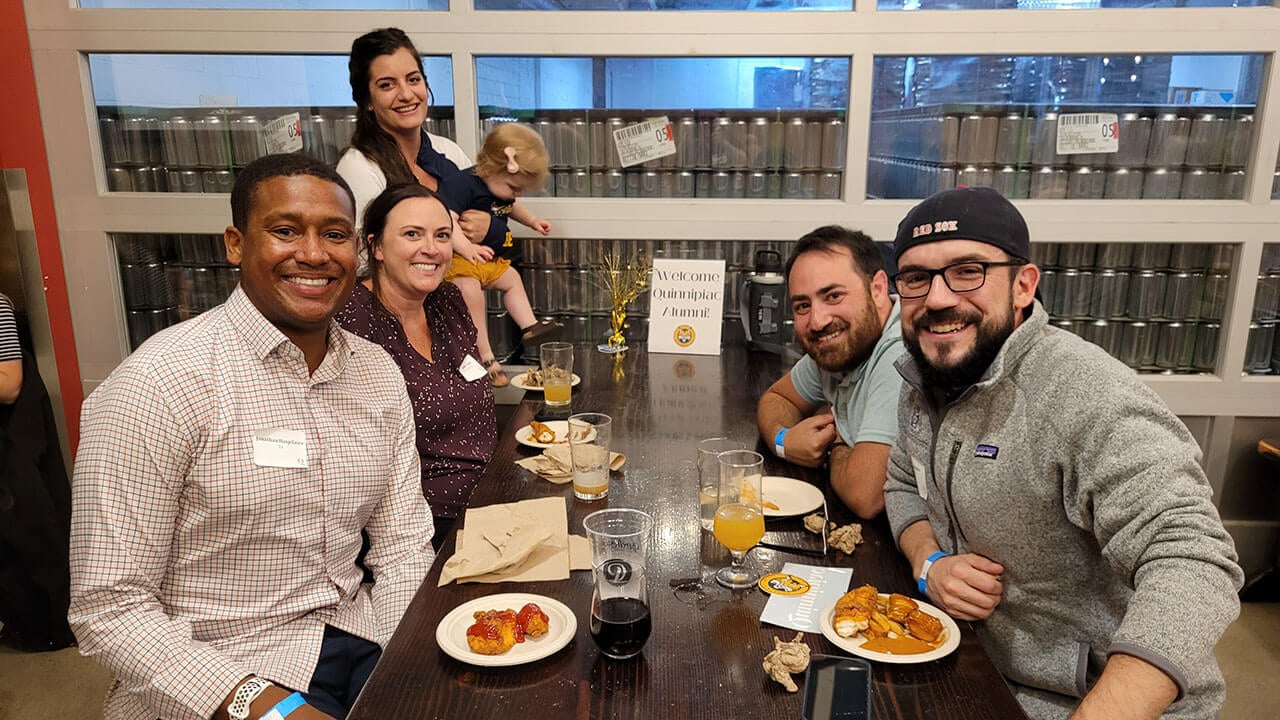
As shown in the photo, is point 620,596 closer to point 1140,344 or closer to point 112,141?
point 1140,344

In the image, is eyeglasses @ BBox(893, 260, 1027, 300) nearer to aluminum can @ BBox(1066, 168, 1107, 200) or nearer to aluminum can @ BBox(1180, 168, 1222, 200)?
aluminum can @ BBox(1066, 168, 1107, 200)

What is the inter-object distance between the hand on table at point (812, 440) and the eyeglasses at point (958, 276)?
0.49 metres

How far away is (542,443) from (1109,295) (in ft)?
8.45

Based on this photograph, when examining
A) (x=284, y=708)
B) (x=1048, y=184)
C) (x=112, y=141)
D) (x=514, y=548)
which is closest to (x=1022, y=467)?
(x=514, y=548)

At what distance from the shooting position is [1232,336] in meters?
3.22

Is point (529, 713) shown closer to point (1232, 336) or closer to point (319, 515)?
point (319, 515)

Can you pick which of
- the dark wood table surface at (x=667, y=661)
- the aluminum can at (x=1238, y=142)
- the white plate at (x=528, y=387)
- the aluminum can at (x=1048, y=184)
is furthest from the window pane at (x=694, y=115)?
the dark wood table surface at (x=667, y=661)

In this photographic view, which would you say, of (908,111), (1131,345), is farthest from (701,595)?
(1131,345)

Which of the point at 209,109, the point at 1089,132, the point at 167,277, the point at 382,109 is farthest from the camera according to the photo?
the point at 167,277

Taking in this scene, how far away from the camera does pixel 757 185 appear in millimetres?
3350

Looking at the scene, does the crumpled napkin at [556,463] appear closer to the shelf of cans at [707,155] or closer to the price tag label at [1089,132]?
the shelf of cans at [707,155]

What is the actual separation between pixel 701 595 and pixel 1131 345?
2.84m

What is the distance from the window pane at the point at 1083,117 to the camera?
10.4 feet

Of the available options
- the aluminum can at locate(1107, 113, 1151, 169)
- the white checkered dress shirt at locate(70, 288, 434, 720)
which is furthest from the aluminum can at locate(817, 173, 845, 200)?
the white checkered dress shirt at locate(70, 288, 434, 720)
